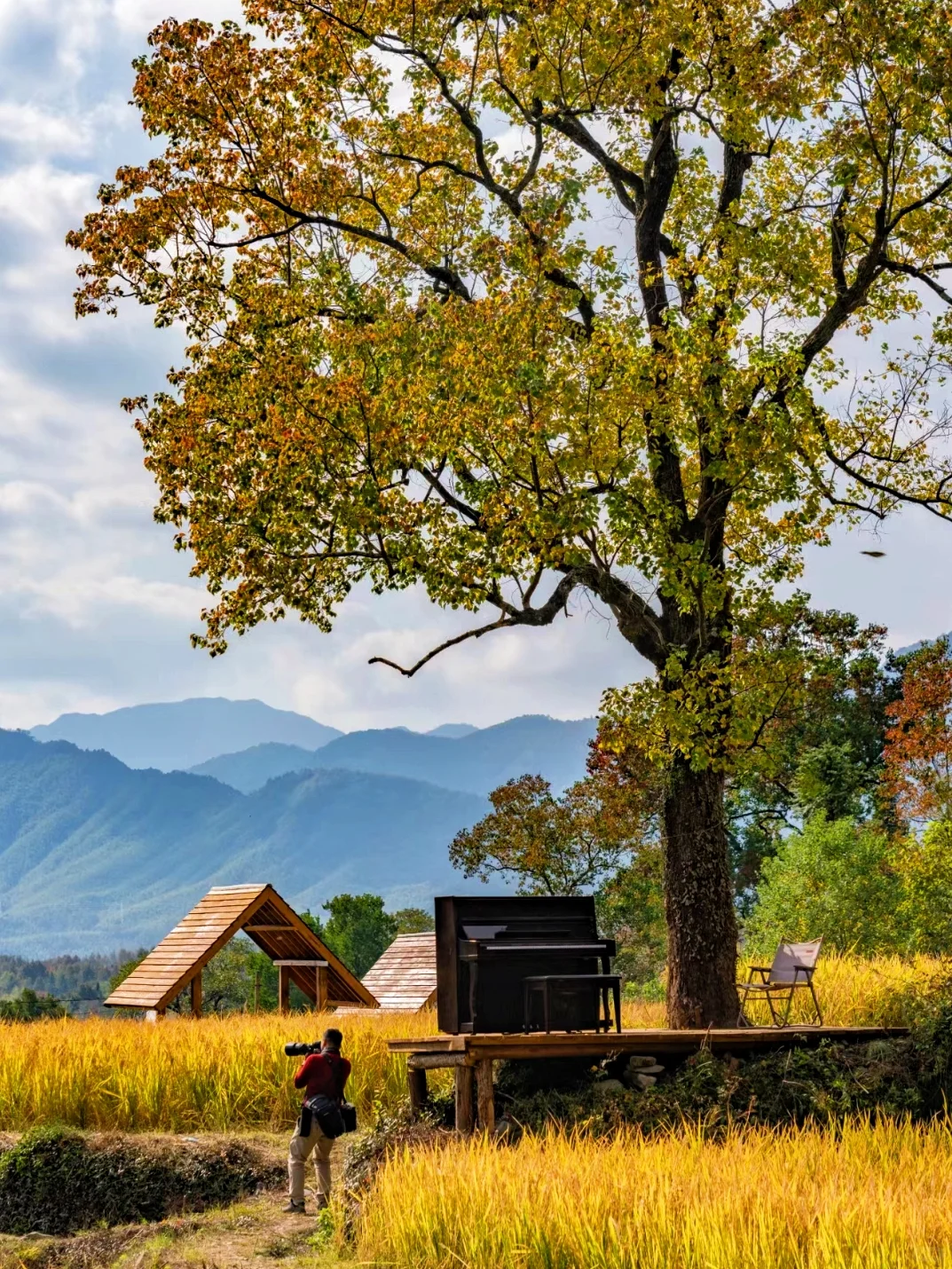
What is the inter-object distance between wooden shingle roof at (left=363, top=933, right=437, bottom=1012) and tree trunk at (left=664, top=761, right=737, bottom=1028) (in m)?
9.81

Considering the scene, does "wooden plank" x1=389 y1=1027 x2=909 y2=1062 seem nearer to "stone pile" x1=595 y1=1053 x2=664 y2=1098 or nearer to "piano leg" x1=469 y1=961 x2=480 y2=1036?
"stone pile" x1=595 y1=1053 x2=664 y2=1098

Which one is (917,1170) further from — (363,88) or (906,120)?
(363,88)

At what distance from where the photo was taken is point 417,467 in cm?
1612

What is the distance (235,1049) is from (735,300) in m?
10.3

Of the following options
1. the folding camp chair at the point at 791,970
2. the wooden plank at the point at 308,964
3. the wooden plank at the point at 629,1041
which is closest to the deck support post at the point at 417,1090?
the wooden plank at the point at 629,1041

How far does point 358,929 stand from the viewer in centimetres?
6009

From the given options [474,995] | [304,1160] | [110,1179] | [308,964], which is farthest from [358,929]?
[304,1160]

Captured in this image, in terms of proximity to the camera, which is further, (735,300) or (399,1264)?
(735,300)

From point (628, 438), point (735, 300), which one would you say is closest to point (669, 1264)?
point (628, 438)

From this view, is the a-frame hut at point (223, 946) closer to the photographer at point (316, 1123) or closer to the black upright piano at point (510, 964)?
the black upright piano at point (510, 964)

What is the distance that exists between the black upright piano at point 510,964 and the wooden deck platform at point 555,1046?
1.14 ft

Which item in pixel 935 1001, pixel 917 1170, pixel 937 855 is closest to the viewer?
pixel 917 1170

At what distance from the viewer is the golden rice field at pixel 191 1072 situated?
15.2 m

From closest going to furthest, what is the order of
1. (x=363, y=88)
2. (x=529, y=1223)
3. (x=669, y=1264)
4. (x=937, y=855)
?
(x=669, y=1264)
(x=529, y=1223)
(x=363, y=88)
(x=937, y=855)
